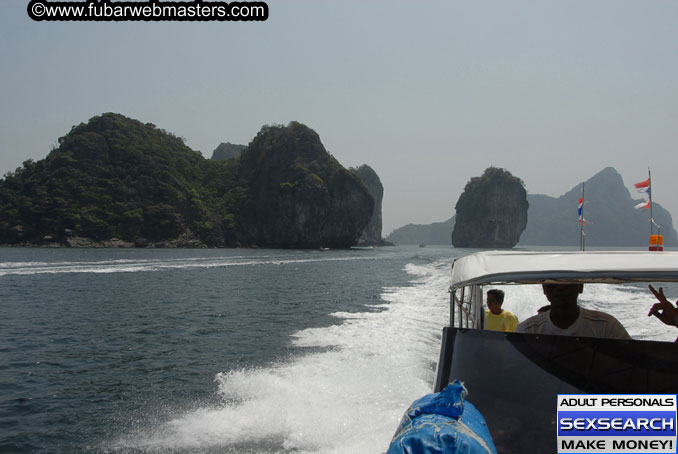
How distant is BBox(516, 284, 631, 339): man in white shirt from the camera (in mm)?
3268

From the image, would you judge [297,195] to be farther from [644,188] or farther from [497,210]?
[644,188]

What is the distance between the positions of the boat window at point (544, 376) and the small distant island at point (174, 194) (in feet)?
262

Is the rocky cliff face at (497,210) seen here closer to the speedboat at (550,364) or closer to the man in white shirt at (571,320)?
the man in white shirt at (571,320)

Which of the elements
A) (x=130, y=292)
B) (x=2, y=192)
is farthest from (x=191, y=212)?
(x=130, y=292)

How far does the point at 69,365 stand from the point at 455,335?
8.26 metres

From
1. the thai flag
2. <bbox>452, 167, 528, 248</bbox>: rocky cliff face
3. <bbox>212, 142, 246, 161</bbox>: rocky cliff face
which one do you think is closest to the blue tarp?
the thai flag

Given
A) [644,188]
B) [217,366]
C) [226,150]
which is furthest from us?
[226,150]

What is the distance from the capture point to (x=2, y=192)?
251 feet

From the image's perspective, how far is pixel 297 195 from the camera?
97062mm

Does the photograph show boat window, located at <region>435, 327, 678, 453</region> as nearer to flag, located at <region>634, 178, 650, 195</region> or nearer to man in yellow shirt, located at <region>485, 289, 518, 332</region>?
man in yellow shirt, located at <region>485, 289, 518, 332</region>

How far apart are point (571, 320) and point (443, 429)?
5.94 ft

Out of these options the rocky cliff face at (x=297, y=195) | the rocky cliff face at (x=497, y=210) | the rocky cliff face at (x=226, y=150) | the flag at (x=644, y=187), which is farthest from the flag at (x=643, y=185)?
the rocky cliff face at (x=226, y=150)

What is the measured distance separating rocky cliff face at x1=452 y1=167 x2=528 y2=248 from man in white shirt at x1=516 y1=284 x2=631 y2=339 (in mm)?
145844

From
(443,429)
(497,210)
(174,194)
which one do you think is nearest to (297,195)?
(174,194)
